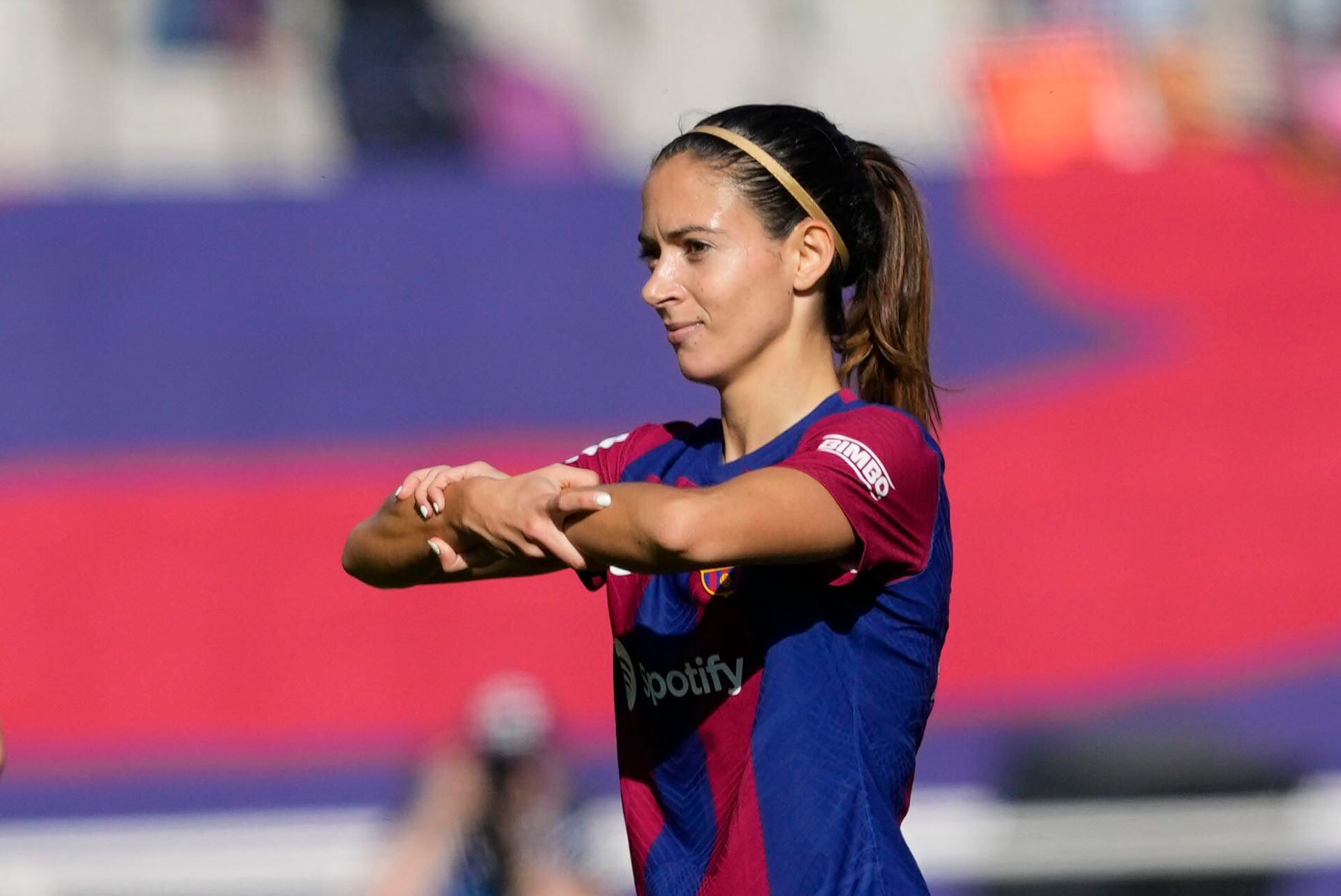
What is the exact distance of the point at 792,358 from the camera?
6.91ft

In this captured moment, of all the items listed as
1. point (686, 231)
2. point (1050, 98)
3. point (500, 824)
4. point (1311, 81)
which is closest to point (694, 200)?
point (686, 231)

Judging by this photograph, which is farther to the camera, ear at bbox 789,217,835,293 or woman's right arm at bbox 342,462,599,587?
ear at bbox 789,217,835,293

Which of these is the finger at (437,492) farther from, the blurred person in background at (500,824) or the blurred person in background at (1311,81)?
the blurred person in background at (1311,81)

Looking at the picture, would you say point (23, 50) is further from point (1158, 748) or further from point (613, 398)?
point (1158, 748)

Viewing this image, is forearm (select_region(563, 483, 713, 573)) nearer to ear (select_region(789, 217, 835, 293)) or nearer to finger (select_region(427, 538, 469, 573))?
finger (select_region(427, 538, 469, 573))

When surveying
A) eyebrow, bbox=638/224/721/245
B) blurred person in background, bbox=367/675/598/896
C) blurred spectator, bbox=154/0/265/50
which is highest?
blurred spectator, bbox=154/0/265/50

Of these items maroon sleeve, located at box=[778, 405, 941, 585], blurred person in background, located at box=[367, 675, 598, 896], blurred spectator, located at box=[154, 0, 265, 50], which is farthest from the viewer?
blurred spectator, located at box=[154, 0, 265, 50]

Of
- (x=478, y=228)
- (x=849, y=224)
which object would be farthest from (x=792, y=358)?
(x=478, y=228)

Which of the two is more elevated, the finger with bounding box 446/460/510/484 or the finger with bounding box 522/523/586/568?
the finger with bounding box 446/460/510/484

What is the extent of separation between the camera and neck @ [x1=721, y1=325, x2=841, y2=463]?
2100mm

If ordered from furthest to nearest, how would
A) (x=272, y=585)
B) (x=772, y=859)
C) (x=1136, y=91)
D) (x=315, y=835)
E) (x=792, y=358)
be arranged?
1. (x=1136, y=91)
2. (x=272, y=585)
3. (x=315, y=835)
4. (x=792, y=358)
5. (x=772, y=859)

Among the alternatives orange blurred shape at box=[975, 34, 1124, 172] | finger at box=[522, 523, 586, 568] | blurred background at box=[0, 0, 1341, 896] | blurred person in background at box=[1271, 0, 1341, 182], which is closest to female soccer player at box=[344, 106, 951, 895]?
finger at box=[522, 523, 586, 568]

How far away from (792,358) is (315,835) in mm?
4399

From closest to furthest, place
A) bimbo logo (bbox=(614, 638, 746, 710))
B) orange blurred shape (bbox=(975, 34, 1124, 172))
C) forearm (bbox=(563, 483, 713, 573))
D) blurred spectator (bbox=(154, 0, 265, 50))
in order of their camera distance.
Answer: forearm (bbox=(563, 483, 713, 573)) → bimbo logo (bbox=(614, 638, 746, 710)) → orange blurred shape (bbox=(975, 34, 1124, 172)) → blurred spectator (bbox=(154, 0, 265, 50))
